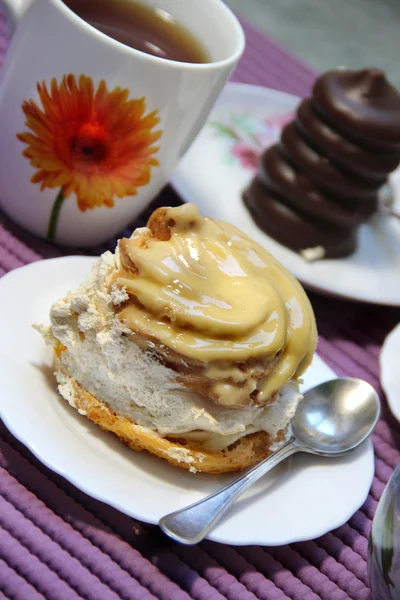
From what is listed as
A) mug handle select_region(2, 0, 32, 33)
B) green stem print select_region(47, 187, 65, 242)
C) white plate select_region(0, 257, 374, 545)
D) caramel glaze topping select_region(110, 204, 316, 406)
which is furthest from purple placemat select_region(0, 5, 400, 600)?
mug handle select_region(2, 0, 32, 33)

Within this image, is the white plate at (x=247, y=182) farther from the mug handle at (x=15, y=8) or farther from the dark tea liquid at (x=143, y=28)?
the mug handle at (x=15, y=8)

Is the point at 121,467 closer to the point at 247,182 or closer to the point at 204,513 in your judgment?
the point at 204,513

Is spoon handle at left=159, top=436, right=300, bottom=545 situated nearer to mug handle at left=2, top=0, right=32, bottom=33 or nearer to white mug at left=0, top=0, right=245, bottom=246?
white mug at left=0, top=0, right=245, bottom=246

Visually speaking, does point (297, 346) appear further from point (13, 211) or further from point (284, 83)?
point (284, 83)

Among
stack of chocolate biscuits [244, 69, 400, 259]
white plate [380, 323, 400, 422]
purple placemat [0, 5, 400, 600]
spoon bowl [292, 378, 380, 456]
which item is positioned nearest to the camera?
purple placemat [0, 5, 400, 600]

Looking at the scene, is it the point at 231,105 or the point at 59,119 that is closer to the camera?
the point at 59,119

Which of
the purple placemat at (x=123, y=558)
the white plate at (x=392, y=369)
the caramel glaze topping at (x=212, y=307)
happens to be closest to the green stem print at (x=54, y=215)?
the caramel glaze topping at (x=212, y=307)

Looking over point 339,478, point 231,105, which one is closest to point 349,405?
point 339,478
